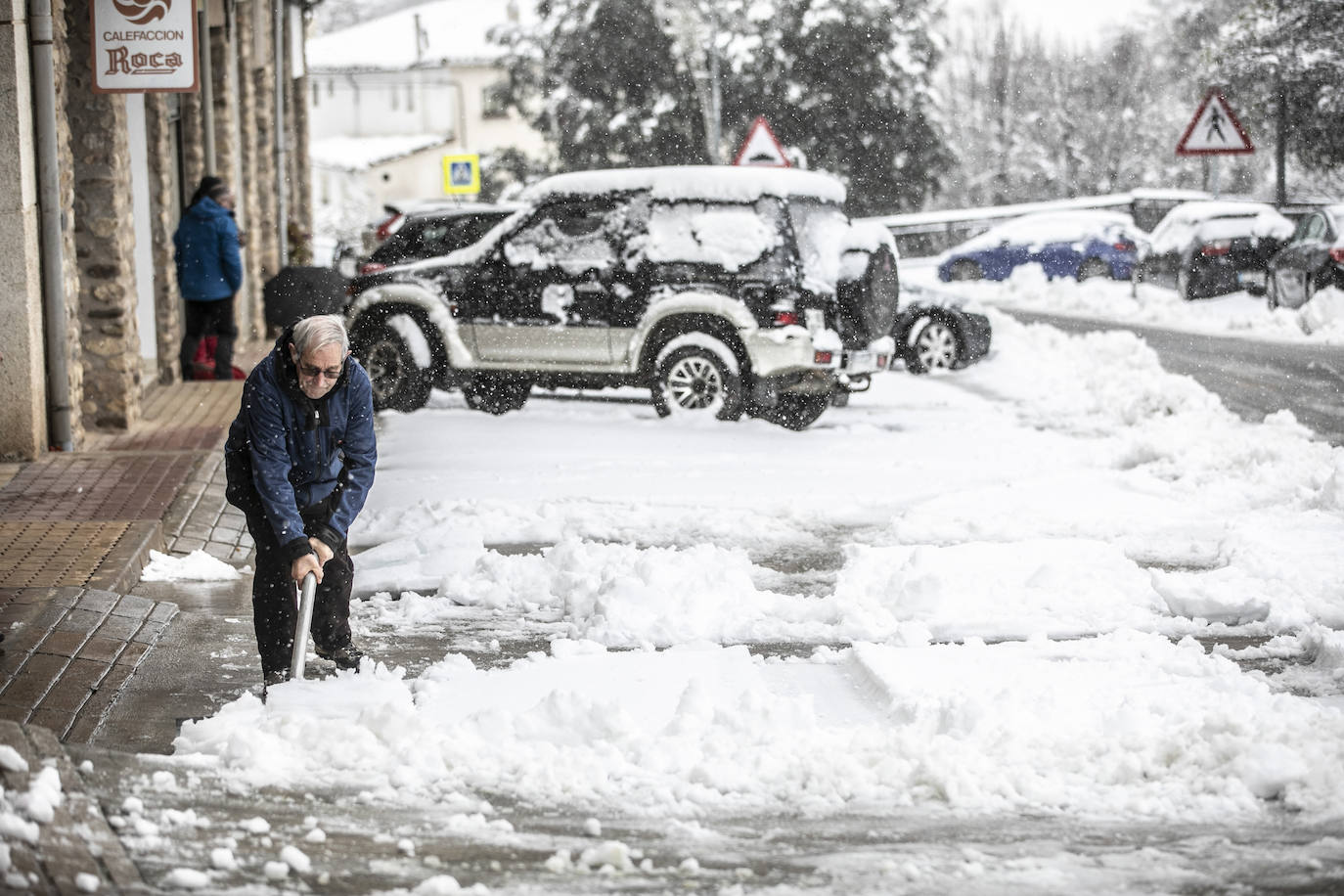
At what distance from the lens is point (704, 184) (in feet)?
44.8

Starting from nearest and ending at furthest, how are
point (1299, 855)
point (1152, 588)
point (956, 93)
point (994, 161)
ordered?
point (1299, 855), point (1152, 588), point (994, 161), point (956, 93)

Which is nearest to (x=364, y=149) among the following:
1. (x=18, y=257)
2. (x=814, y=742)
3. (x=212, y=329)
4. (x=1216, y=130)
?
(x=1216, y=130)

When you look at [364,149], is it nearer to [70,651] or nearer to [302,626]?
[70,651]

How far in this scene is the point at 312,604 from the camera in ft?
20.8

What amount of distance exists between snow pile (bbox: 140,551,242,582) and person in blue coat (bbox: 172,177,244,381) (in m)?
6.55

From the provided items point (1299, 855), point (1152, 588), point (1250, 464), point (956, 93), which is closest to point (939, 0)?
point (956, 93)

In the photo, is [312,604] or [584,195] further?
[584,195]

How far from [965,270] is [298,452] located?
94.6 ft

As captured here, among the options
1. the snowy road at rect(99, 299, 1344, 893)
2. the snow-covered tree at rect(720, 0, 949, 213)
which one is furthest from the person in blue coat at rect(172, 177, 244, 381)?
the snow-covered tree at rect(720, 0, 949, 213)

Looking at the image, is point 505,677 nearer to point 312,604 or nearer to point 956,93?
point 312,604

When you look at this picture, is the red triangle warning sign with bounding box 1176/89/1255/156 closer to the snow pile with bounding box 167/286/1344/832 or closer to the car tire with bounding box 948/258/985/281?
the snow pile with bounding box 167/286/1344/832

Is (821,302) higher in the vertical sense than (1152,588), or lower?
higher

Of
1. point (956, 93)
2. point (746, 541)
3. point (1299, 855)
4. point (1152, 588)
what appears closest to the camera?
point (1299, 855)

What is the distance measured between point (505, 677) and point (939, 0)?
134 feet
